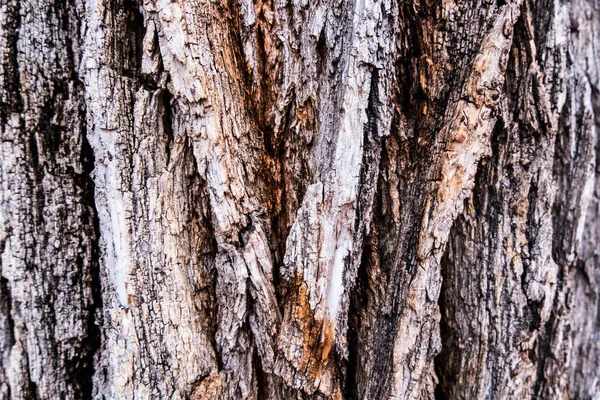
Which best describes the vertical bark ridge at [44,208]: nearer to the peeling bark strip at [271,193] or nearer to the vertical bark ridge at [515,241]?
the peeling bark strip at [271,193]

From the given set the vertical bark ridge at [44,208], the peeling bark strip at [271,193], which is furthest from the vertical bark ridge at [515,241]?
the vertical bark ridge at [44,208]

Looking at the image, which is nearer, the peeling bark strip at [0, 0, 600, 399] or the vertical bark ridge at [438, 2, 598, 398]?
the peeling bark strip at [0, 0, 600, 399]

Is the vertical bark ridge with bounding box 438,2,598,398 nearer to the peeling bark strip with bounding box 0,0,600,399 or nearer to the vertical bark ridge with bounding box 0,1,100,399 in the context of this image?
the peeling bark strip with bounding box 0,0,600,399

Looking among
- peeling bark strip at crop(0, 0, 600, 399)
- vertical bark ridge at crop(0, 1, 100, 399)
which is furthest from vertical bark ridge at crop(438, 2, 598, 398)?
vertical bark ridge at crop(0, 1, 100, 399)

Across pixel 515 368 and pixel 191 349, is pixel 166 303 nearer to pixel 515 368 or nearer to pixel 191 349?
pixel 191 349

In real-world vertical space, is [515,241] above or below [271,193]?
below

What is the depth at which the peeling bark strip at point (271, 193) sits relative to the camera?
911 mm

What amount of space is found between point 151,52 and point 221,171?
301 millimetres

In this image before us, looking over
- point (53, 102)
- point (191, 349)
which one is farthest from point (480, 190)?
point (53, 102)

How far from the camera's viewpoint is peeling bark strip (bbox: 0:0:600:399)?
911 millimetres

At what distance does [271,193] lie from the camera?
1008mm

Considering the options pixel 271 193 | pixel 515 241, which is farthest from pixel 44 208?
pixel 515 241

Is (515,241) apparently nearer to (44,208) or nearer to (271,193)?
(271,193)

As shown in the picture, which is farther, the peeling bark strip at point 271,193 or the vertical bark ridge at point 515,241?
the vertical bark ridge at point 515,241
